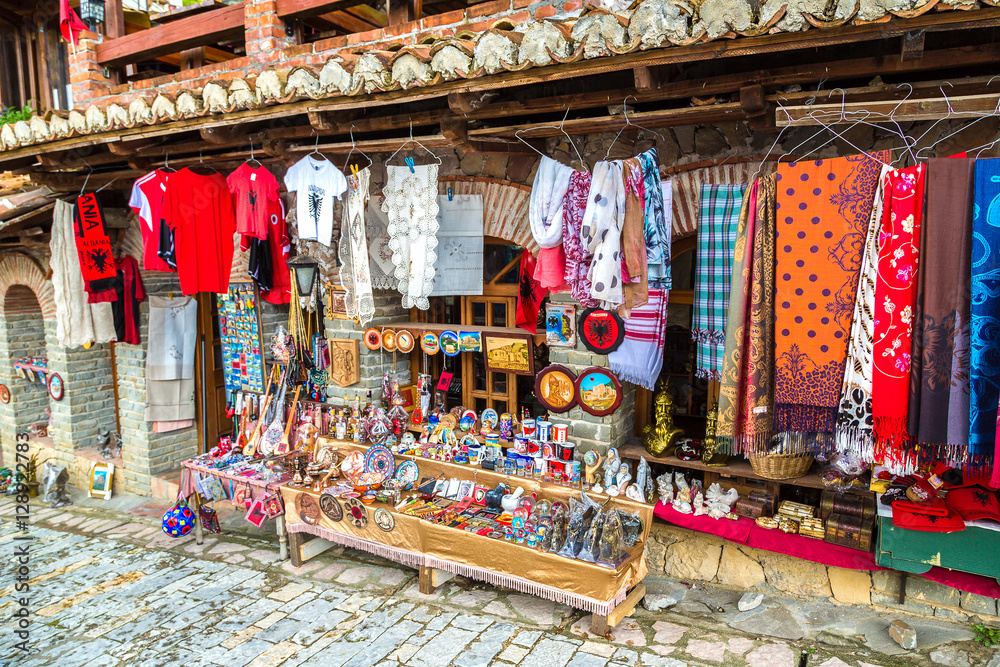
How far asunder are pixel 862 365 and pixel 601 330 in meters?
1.93

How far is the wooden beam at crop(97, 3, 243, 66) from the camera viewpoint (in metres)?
6.42

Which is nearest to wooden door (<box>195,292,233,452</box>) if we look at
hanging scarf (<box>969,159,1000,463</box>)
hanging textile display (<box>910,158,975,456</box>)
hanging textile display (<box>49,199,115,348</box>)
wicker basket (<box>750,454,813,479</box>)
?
hanging textile display (<box>49,199,115,348</box>)

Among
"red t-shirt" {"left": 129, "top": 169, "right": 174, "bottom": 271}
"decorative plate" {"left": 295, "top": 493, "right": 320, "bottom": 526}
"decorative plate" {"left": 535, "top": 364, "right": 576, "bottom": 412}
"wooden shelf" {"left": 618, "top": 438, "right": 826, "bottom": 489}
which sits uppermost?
"red t-shirt" {"left": 129, "top": 169, "right": 174, "bottom": 271}

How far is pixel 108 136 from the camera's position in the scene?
542 centimetres

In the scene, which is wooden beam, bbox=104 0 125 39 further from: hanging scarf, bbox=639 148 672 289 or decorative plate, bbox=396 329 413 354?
hanging scarf, bbox=639 148 672 289

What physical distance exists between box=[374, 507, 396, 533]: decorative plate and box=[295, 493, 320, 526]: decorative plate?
2.26 ft

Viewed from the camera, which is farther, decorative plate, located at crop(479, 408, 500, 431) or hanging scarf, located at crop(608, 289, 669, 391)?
decorative plate, located at crop(479, 408, 500, 431)

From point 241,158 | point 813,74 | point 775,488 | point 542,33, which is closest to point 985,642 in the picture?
point 775,488

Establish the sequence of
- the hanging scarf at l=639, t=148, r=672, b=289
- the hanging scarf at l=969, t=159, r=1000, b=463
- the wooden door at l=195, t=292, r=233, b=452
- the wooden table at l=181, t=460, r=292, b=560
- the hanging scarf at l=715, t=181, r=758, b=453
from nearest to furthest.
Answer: the hanging scarf at l=969, t=159, r=1000, b=463 → the hanging scarf at l=715, t=181, r=758, b=453 → the hanging scarf at l=639, t=148, r=672, b=289 → the wooden table at l=181, t=460, r=292, b=560 → the wooden door at l=195, t=292, r=233, b=452

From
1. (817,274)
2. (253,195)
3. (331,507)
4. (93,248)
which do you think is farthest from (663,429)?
(93,248)

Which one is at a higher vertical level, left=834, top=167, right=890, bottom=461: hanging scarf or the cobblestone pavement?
left=834, top=167, right=890, bottom=461: hanging scarf

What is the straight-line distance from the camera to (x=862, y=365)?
306 centimetres

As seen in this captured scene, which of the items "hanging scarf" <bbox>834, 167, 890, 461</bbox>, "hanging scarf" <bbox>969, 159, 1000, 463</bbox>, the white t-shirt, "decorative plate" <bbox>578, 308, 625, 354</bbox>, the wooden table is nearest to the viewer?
"hanging scarf" <bbox>969, 159, 1000, 463</bbox>

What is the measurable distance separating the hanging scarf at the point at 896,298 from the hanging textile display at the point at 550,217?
1815mm
